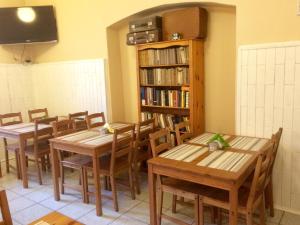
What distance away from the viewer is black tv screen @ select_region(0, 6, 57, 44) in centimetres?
448

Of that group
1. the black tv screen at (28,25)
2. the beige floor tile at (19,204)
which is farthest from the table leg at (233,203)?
the black tv screen at (28,25)

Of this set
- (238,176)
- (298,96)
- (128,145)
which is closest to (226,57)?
(298,96)

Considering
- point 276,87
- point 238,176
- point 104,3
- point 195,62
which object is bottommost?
point 238,176

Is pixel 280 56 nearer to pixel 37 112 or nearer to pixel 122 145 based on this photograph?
pixel 122 145

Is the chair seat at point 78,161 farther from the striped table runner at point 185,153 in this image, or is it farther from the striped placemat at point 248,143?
the striped placemat at point 248,143

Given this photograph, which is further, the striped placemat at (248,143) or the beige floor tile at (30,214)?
the beige floor tile at (30,214)

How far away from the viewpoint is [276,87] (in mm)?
2666

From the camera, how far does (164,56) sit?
139 inches

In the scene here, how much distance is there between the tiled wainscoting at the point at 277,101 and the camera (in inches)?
102

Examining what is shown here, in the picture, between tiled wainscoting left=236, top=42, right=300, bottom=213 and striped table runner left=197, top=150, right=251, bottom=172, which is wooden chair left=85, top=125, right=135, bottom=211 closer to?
striped table runner left=197, top=150, right=251, bottom=172

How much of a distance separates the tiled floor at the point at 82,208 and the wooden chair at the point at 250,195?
552mm

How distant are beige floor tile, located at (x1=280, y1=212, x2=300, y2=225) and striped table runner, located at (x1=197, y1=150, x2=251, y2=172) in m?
0.87

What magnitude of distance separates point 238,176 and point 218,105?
1666 mm

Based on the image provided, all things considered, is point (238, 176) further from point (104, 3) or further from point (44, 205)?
point (104, 3)
